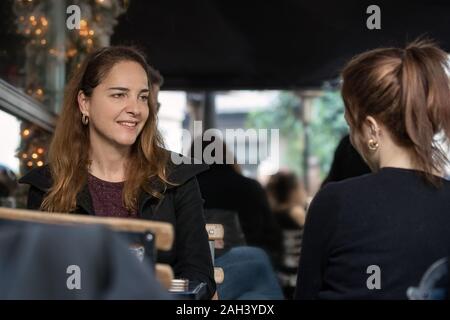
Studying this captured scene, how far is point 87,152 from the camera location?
3.32 metres

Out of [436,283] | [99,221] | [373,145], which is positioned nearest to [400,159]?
[373,145]

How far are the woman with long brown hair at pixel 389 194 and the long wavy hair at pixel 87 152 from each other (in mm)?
Answer: 828

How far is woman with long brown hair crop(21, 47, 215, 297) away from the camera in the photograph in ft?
10.1

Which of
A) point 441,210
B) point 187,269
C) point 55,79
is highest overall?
point 55,79

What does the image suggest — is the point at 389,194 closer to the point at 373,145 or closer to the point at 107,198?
the point at 373,145

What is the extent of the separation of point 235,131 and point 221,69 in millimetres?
1572

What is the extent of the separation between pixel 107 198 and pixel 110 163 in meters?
0.16

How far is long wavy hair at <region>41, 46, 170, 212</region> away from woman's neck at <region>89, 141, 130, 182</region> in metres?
0.03

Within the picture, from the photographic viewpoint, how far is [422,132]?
7.82ft

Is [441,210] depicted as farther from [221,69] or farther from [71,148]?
[221,69]

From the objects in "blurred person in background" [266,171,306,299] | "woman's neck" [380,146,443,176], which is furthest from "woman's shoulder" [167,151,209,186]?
"blurred person in background" [266,171,306,299]
